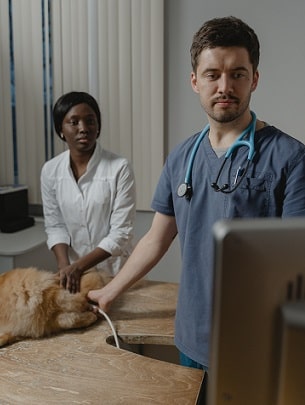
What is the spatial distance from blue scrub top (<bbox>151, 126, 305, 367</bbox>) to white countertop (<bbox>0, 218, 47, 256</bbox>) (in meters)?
1.38

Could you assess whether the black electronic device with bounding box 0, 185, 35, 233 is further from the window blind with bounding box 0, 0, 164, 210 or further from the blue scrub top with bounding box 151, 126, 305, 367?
the blue scrub top with bounding box 151, 126, 305, 367

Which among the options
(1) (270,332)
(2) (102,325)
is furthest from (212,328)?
(2) (102,325)

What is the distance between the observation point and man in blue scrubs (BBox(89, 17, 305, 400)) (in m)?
1.07

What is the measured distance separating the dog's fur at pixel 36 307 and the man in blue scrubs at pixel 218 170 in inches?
13.2

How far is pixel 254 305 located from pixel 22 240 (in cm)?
243

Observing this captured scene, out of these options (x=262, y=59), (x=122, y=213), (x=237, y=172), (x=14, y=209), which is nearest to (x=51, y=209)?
(x=122, y=213)

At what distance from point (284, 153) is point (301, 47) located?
1853mm

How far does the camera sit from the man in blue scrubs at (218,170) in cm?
107

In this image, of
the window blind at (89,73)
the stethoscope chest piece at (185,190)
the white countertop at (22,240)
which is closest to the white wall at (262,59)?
the window blind at (89,73)

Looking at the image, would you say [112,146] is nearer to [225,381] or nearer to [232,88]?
[232,88]

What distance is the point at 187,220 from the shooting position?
1.22 meters

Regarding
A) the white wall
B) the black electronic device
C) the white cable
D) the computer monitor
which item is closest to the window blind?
the white wall

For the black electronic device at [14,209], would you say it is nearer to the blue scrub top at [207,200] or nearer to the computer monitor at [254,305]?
the blue scrub top at [207,200]

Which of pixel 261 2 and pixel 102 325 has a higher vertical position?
pixel 261 2
